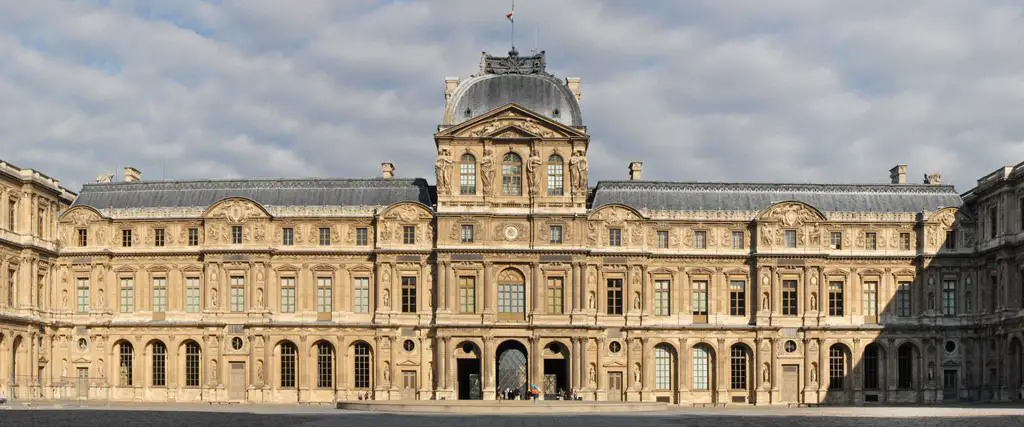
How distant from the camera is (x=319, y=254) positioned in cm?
7912

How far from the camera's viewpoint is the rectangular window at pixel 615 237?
259ft

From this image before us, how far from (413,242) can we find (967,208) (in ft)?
111

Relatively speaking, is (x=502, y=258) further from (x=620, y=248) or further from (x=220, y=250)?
(x=220, y=250)

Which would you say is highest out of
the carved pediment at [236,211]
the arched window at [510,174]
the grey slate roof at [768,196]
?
the arched window at [510,174]

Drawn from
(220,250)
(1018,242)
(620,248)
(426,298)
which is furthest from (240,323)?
(1018,242)

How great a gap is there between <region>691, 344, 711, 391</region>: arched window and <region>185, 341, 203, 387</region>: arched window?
2977cm

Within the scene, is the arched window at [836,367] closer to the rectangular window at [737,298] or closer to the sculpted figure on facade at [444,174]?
the rectangular window at [737,298]

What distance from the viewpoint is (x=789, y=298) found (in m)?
79.6

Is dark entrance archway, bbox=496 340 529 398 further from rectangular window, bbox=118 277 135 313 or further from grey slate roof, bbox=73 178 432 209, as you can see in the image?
rectangular window, bbox=118 277 135 313

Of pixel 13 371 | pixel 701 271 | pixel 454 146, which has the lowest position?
pixel 13 371

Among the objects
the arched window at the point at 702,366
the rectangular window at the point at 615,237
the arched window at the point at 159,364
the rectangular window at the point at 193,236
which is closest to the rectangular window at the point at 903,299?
the arched window at the point at 702,366

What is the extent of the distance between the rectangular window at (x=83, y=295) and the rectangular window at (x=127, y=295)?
2117mm

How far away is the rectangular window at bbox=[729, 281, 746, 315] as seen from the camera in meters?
79.8

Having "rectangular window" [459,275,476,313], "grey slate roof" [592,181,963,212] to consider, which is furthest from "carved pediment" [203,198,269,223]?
"grey slate roof" [592,181,963,212]
